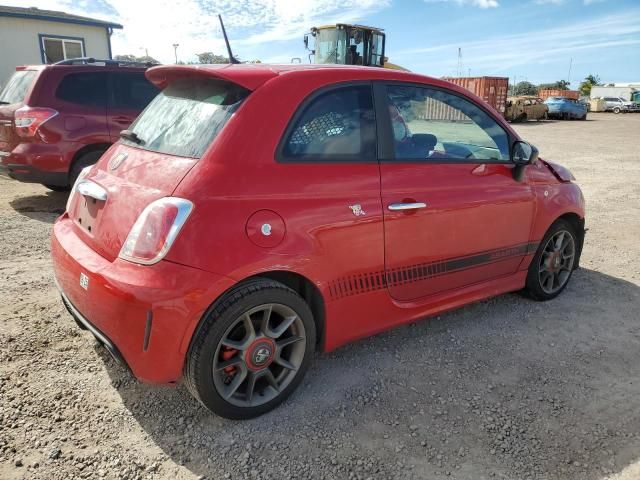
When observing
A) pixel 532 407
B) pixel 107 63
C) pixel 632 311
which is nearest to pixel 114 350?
pixel 532 407

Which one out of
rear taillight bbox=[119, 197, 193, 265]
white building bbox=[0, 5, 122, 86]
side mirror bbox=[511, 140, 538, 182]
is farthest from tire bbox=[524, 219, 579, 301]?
white building bbox=[0, 5, 122, 86]

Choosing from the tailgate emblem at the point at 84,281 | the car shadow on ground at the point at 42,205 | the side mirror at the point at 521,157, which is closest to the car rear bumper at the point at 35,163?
the car shadow on ground at the point at 42,205

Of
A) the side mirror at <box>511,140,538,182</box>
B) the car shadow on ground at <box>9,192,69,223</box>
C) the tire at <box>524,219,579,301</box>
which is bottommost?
the car shadow on ground at <box>9,192,69,223</box>

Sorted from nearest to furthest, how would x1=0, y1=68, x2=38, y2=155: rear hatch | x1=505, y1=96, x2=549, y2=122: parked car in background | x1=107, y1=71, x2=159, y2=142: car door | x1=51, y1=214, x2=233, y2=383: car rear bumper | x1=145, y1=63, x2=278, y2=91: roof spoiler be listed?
x1=51, y1=214, x2=233, y2=383: car rear bumper < x1=145, y1=63, x2=278, y2=91: roof spoiler < x1=0, y1=68, x2=38, y2=155: rear hatch < x1=107, y1=71, x2=159, y2=142: car door < x1=505, y1=96, x2=549, y2=122: parked car in background

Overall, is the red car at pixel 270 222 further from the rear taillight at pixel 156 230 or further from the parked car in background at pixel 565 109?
the parked car in background at pixel 565 109

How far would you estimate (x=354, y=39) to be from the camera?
18703 mm

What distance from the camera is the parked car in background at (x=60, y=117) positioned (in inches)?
245

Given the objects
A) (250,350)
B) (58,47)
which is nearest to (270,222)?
(250,350)

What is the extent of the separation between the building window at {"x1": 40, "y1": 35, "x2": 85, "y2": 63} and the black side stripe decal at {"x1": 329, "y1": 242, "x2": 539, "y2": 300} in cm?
1874

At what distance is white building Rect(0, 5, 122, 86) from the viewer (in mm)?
16812

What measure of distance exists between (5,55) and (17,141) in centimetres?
1350

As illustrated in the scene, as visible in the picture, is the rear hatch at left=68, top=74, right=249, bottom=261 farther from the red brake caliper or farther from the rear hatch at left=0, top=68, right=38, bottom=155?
the rear hatch at left=0, top=68, right=38, bottom=155

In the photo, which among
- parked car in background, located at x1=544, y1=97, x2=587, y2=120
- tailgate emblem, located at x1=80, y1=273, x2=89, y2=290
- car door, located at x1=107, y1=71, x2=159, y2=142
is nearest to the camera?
tailgate emblem, located at x1=80, y1=273, x2=89, y2=290

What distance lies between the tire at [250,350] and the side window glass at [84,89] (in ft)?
17.4
